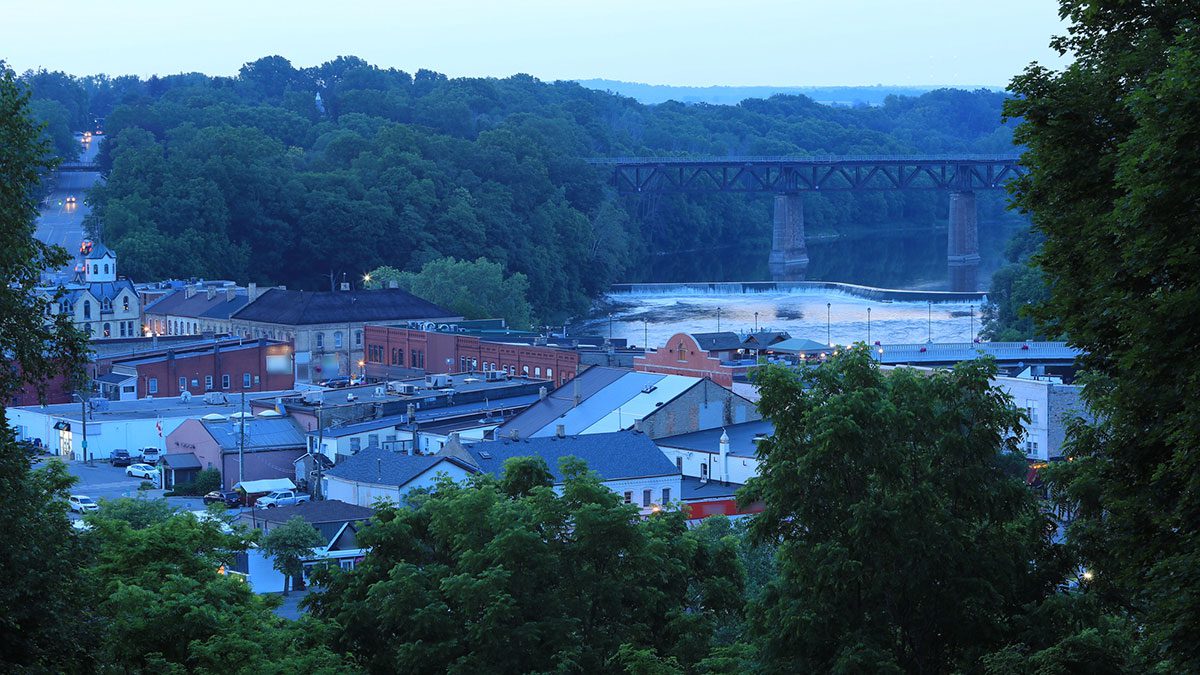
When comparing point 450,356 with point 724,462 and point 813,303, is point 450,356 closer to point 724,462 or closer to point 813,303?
point 724,462

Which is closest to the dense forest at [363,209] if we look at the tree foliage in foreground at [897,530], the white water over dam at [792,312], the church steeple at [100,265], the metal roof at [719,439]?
A: the white water over dam at [792,312]

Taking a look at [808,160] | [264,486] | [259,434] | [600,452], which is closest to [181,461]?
[259,434]

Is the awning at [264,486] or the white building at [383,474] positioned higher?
the white building at [383,474]

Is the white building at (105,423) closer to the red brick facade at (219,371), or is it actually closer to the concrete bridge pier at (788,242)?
the red brick facade at (219,371)

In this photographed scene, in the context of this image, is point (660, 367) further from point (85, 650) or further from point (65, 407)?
point (85, 650)

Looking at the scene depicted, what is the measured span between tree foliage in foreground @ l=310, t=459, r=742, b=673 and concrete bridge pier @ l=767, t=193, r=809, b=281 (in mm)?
121158

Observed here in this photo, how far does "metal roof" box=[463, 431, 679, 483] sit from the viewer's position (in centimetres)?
A: 4716

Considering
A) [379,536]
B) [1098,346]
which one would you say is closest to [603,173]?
[379,536]

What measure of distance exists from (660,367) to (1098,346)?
2045 inches

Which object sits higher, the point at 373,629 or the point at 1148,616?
the point at 1148,616

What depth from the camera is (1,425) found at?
56.6ft

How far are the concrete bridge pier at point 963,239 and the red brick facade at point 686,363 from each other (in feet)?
244

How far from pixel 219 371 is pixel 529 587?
184 ft

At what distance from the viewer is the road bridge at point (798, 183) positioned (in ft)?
484
